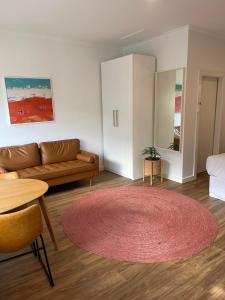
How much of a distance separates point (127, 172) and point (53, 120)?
1827 millimetres

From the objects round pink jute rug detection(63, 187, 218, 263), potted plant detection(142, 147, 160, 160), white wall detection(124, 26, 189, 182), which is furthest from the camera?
potted plant detection(142, 147, 160, 160)

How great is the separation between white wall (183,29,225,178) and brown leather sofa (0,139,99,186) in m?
1.78

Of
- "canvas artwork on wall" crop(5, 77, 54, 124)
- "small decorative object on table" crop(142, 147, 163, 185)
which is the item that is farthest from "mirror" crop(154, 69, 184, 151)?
"canvas artwork on wall" crop(5, 77, 54, 124)

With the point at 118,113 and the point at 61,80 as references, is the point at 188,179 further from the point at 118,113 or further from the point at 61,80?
the point at 61,80

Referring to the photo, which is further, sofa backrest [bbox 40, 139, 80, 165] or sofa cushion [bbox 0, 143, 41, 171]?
sofa backrest [bbox 40, 139, 80, 165]

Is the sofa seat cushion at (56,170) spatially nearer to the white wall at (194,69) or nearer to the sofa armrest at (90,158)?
the sofa armrest at (90,158)

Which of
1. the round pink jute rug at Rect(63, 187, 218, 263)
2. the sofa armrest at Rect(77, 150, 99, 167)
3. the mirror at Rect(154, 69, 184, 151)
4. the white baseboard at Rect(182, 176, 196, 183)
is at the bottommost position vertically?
the round pink jute rug at Rect(63, 187, 218, 263)

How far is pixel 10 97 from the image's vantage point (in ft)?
13.1

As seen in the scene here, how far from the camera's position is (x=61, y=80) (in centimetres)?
452

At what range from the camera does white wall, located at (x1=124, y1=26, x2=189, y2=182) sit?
3.98 m

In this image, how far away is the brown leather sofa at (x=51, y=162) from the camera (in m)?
3.85

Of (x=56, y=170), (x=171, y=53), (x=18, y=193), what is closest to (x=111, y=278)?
(x=18, y=193)

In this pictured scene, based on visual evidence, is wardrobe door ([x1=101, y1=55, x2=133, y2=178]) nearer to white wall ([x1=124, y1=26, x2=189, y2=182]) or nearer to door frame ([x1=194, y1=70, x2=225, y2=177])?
white wall ([x1=124, y1=26, x2=189, y2=182])

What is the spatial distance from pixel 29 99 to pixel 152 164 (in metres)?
2.57
